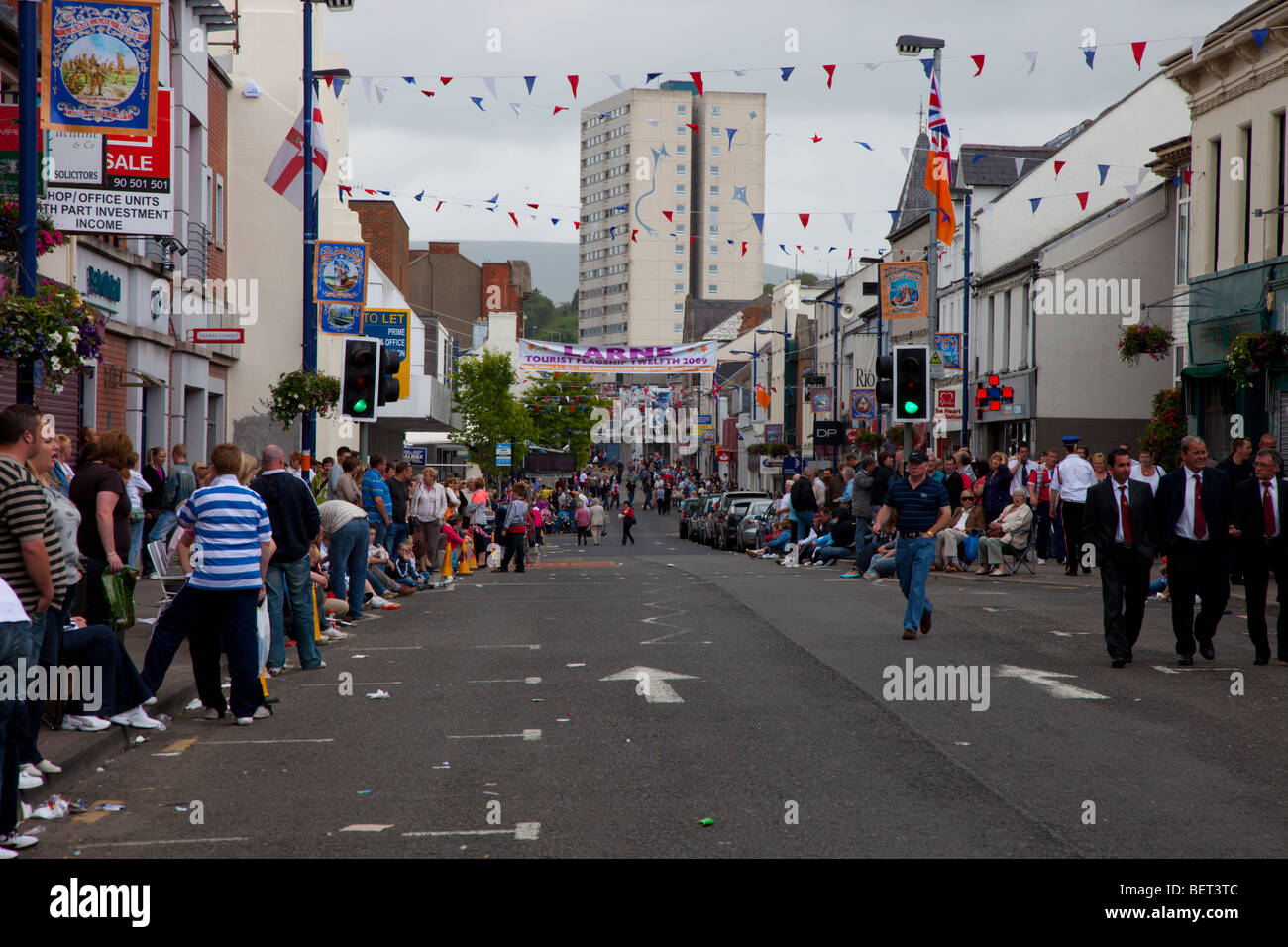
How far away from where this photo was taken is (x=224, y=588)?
9.64m

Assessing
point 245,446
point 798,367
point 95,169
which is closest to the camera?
point 95,169

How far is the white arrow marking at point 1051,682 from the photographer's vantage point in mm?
10484

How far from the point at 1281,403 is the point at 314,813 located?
69.0 feet

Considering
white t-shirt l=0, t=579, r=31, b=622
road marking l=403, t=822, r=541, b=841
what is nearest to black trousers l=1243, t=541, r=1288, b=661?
road marking l=403, t=822, r=541, b=841

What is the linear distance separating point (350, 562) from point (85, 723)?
7.87 m

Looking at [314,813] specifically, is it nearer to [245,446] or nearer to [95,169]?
[95,169]

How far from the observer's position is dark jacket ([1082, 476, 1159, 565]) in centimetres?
1226

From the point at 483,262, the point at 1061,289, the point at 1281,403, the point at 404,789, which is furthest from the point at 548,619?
the point at 483,262

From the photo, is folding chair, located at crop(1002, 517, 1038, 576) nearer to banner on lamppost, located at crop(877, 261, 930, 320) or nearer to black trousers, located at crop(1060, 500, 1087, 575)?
black trousers, located at crop(1060, 500, 1087, 575)

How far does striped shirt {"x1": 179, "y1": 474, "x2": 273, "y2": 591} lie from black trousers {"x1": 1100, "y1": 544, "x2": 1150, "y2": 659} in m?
7.18

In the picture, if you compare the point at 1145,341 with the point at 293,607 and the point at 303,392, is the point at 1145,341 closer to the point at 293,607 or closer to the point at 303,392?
the point at 303,392

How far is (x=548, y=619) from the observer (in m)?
16.7

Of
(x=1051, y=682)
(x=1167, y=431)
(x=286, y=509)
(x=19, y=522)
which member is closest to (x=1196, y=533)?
(x=1051, y=682)

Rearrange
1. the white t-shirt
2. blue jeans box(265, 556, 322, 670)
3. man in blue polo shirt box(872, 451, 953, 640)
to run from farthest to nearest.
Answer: man in blue polo shirt box(872, 451, 953, 640) < blue jeans box(265, 556, 322, 670) < the white t-shirt
